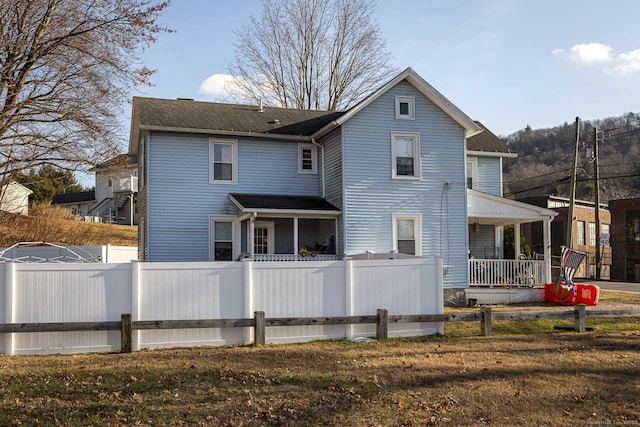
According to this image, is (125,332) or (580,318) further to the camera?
(580,318)

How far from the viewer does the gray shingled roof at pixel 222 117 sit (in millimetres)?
22141

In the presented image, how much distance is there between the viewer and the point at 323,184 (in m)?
23.5

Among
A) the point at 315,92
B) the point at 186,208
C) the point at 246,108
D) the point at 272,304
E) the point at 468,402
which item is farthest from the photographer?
the point at 315,92

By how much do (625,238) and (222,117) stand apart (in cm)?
3580

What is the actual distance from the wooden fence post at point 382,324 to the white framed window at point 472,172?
1354 centimetres

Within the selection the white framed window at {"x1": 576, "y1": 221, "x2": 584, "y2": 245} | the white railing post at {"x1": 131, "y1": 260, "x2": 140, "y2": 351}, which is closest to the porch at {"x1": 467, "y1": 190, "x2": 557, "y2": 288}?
the white railing post at {"x1": 131, "y1": 260, "x2": 140, "y2": 351}

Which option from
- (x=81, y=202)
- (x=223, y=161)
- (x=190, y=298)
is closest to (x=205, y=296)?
(x=190, y=298)

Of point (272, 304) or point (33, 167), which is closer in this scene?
point (272, 304)

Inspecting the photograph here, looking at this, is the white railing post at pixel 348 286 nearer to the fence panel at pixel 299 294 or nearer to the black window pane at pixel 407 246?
the fence panel at pixel 299 294

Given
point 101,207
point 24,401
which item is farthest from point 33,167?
point 101,207

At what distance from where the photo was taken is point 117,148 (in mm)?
23297

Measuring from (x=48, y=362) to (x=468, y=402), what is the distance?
708 cm

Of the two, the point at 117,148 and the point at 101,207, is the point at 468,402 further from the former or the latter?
the point at 101,207

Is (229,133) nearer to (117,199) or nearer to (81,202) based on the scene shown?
(117,199)
